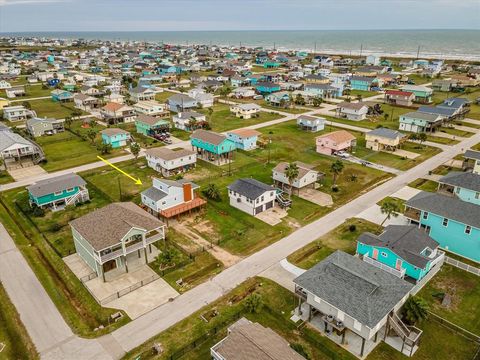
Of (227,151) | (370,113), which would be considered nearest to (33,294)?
(227,151)

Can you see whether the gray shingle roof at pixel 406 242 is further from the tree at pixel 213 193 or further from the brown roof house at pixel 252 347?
the tree at pixel 213 193

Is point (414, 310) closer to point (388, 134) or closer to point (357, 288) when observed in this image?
point (357, 288)

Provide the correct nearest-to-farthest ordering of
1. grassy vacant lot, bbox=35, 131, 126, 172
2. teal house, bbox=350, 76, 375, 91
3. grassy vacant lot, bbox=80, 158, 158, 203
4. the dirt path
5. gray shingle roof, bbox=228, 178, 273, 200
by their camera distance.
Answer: the dirt path
gray shingle roof, bbox=228, 178, 273, 200
grassy vacant lot, bbox=80, 158, 158, 203
grassy vacant lot, bbox=35, 131, 126, 172
teal house, bbox=350, 76, 375, 91

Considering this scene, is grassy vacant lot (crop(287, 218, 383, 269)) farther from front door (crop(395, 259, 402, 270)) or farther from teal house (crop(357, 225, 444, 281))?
front door (crop(395, 259, 402, 270))

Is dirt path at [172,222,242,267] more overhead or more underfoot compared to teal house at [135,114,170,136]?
more underfoot

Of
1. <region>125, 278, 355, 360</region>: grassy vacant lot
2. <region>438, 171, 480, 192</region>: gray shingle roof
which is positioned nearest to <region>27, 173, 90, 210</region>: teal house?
<region>125, 278, 355, 360</region>: grassy vacant lot

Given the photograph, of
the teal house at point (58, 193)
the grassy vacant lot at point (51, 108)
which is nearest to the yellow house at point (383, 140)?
the teal house at point (58, 193)
